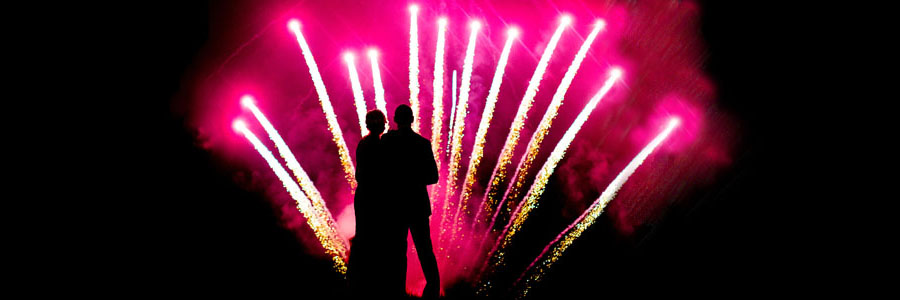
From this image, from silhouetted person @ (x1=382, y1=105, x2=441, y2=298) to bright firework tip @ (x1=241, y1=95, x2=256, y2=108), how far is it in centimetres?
265

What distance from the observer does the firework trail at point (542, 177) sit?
472 cm

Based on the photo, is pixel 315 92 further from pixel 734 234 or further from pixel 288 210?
pixel 734 234

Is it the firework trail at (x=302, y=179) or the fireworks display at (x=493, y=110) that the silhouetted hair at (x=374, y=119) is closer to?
the fireworks display at (x=493, y=110)

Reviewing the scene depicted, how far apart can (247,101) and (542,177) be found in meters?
3.37

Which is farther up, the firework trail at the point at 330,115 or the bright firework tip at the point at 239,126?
the firework trail at the point at 330,115

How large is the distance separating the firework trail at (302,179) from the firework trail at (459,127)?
119 cm

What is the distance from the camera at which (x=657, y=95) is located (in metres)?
5.02

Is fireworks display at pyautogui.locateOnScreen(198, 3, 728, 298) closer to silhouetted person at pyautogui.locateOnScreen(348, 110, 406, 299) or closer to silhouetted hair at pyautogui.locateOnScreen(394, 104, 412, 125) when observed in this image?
silhouetted person at pyautogui.locateOnScreen(348, 110, 406, 299)

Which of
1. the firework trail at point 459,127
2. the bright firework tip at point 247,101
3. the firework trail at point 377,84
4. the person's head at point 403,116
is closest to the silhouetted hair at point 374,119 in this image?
the person's head at point 403,116

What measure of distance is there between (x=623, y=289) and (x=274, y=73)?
441cm

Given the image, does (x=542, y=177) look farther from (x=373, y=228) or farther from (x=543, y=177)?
(x=373, y=228)

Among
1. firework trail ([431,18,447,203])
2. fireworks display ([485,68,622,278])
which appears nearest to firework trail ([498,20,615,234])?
fireworks display ([485,68,622,278])

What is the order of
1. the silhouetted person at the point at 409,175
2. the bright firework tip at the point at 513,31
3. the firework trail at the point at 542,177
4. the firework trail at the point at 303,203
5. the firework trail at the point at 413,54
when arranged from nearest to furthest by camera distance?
the silhouetted person at the point at 409,175
the firework trail at the point at 303,203
the firework trail at the point at 542,177
the firework trail at the point at 413,54
the bright firework tip at the point at 513,31

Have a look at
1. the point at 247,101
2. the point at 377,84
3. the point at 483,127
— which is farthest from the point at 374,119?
the point at 247,101
